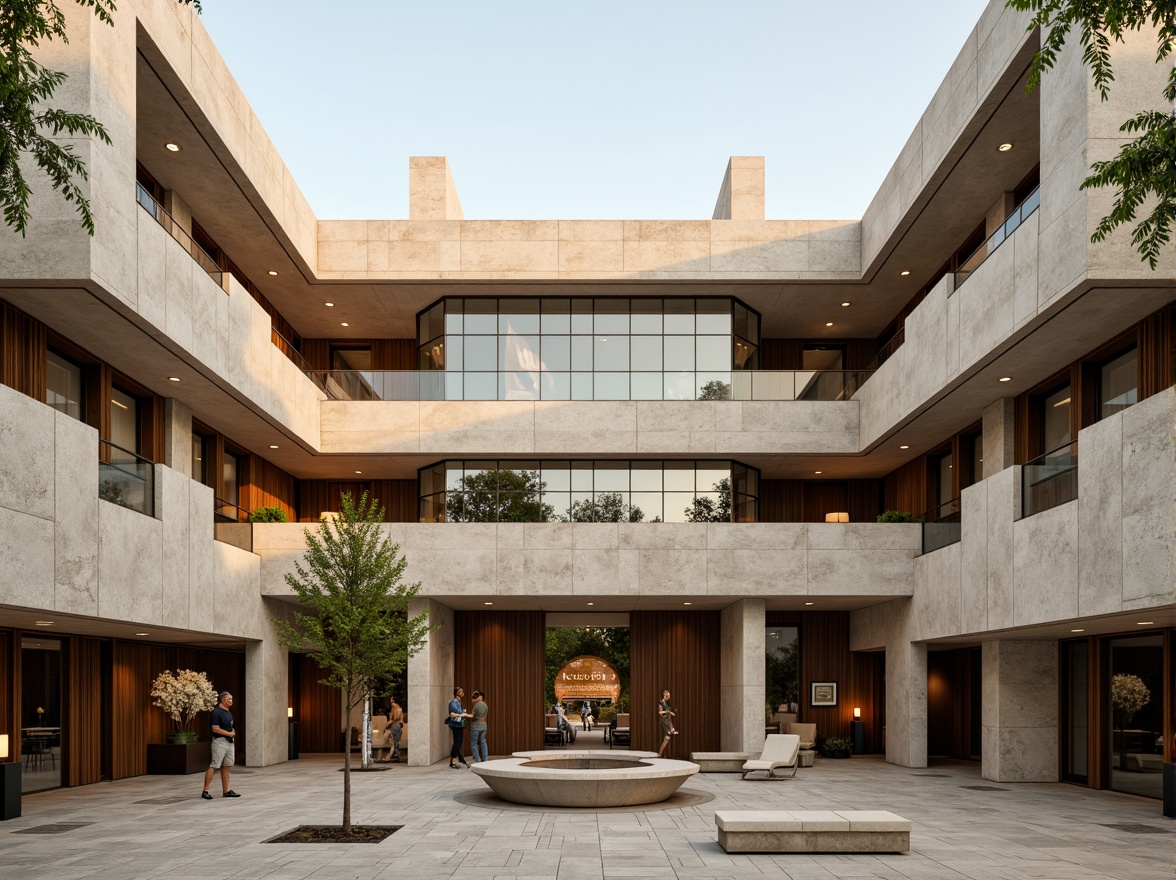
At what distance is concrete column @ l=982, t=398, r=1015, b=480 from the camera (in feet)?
74.3

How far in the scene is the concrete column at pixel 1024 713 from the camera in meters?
22.5

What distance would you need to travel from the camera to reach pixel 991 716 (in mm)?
22969

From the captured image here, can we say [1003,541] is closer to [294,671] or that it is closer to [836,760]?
[836,760]

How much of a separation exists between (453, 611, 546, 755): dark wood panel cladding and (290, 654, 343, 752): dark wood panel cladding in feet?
12.8

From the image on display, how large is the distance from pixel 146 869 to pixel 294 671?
1908cm

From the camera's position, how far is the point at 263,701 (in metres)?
26.1

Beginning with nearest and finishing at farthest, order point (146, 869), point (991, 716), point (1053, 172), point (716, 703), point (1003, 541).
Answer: point (146, 869) → point (1053, 172) → point (1003, 541) → point (991, 716) → point (716, 703)

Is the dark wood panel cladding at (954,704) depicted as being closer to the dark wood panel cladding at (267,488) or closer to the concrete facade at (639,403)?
the concrete facade at (639,403)

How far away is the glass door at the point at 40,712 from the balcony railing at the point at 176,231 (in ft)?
25.6

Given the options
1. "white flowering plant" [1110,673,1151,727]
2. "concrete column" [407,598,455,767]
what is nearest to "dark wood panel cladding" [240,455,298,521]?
"concrete column" [407,598,455,767]

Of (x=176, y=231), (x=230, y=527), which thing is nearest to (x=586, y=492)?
(x=230, y=527)

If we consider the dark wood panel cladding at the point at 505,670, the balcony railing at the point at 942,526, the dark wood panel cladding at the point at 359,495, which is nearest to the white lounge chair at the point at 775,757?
the balcony railing at the point at 942,526

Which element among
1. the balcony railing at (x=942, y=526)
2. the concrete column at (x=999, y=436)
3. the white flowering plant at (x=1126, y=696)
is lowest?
the white flowering plant at (x=1126, y=696)

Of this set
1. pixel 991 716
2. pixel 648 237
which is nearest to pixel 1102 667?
pixel 991 716
